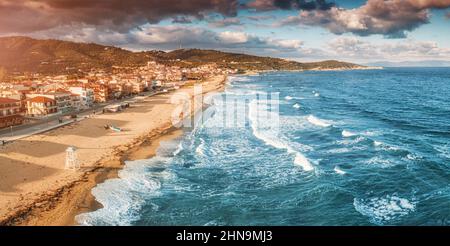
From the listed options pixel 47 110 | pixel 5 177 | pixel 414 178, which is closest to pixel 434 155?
pixel 414 178

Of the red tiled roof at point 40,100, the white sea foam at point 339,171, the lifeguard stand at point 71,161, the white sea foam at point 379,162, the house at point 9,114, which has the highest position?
the red tiled roof at point 40,100

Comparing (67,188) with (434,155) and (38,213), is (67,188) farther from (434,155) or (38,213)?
(434,155)

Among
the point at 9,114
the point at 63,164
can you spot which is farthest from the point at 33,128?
the point at 63,164

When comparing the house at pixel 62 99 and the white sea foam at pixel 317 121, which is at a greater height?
the house at pixel 62 99

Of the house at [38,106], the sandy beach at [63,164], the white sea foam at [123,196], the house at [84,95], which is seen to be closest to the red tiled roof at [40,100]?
the house at [38,106]

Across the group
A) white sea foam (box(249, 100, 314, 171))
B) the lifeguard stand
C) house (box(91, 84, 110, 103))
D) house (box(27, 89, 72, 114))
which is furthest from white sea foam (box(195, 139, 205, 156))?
house (box(91, 84, 110, 103))

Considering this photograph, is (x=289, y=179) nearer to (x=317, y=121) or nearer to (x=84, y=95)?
(x=317, y=121)

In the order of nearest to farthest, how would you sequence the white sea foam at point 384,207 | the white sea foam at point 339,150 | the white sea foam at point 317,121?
1. the white sea foam at point 384,207
2. the white sea foam at point 339,150
3. the white sea foam at point 317,121

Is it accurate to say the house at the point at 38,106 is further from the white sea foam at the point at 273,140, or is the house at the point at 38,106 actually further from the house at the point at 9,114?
the white sea foam at the point at 273,140
